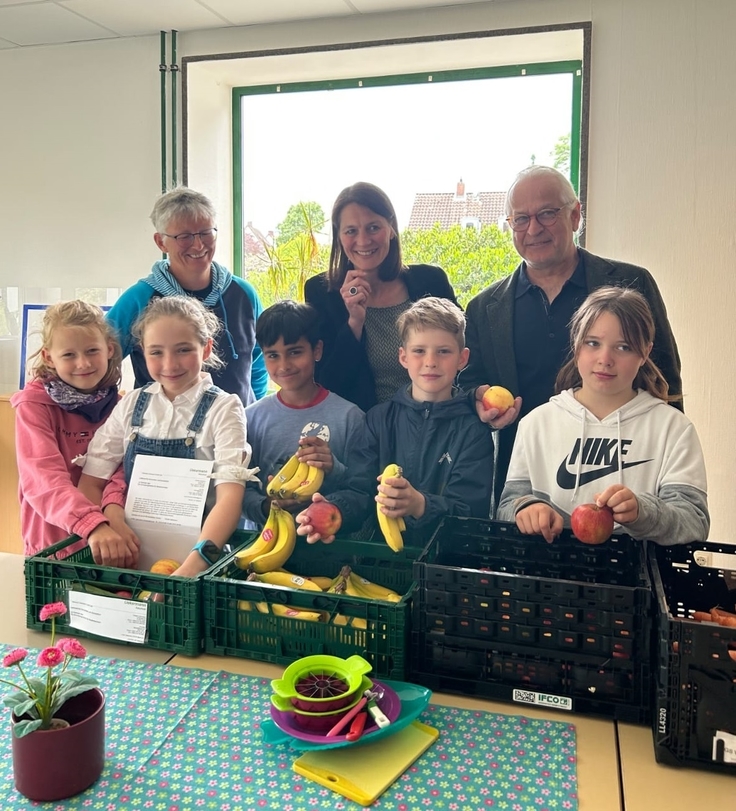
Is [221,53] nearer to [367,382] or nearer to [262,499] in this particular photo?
[367,382]

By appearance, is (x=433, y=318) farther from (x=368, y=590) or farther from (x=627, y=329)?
(x=368, y=590)

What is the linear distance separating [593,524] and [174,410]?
1175 millimetres

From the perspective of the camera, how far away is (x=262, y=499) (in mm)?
2119

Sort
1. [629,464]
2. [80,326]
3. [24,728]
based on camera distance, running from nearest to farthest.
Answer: [24,728] → [629,464] → [80,326]

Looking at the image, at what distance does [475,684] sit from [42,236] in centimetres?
230

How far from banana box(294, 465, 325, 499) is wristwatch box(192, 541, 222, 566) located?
0.26 meters

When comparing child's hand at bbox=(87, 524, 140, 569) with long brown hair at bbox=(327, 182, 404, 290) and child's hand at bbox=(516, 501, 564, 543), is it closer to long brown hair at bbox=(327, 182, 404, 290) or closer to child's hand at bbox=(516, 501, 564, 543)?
long brown hair at bbox=(327, 182, 404, 290)

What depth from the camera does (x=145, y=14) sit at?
7.63ft

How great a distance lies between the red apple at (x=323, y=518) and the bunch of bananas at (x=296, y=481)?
9 cm

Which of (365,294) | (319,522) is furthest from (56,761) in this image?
(365,294)

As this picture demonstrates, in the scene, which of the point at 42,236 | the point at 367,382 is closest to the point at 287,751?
the point at 367,382

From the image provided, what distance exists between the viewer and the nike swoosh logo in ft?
5.90

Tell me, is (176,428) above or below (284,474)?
above

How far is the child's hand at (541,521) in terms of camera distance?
1.76 m
